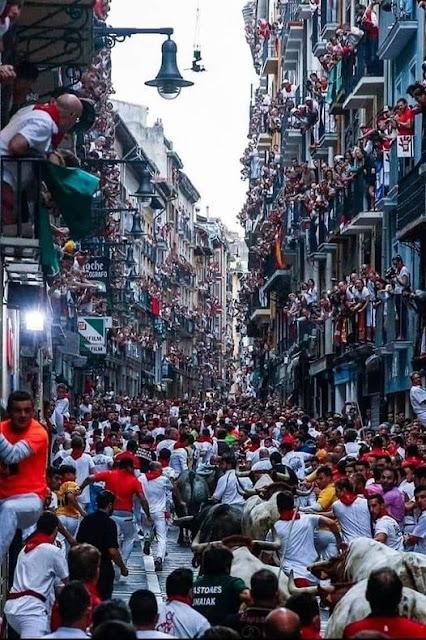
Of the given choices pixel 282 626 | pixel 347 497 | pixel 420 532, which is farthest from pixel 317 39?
pixel 282 626

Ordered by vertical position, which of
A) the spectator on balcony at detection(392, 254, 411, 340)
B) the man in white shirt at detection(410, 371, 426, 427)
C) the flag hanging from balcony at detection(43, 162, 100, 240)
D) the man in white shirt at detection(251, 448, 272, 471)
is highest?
the spectator on balcony at detection(392, 254, 411, 340)

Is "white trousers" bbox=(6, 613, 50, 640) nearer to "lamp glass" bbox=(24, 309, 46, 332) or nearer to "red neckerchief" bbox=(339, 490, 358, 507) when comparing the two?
"red neckerchief" bbox=(339, 490, 358, 507)

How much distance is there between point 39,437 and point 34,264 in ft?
18.9

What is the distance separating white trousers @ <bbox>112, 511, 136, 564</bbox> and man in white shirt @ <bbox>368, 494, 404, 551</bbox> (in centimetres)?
460

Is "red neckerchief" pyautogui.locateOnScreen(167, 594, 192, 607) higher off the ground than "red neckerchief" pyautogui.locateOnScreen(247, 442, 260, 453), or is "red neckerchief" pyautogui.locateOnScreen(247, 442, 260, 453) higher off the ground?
"red neckerchief" pyautogui.locateOnScreen(247, 442, 260, 453)

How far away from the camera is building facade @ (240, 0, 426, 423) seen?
122 ft

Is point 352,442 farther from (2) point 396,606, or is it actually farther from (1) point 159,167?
(1) point 159,167

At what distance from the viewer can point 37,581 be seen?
42.3ft

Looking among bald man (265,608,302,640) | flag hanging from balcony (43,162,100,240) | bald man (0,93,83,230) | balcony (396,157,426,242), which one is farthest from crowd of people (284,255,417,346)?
bald man (265,608,302,640)

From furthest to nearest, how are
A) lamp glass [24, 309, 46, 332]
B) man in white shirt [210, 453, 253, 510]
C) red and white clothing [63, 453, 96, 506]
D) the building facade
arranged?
the building facade, red and white clothing [63, 453, 96, 506], man in white shirt [210, 453, 253, 510], lamp glass [24, 309, 46, 332]

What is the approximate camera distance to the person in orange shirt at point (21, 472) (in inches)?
463

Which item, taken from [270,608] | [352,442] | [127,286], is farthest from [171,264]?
[270,608]

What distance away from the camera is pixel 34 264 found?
1741 centimetres

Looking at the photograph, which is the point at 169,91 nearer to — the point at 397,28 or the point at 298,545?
the point at 298,545
